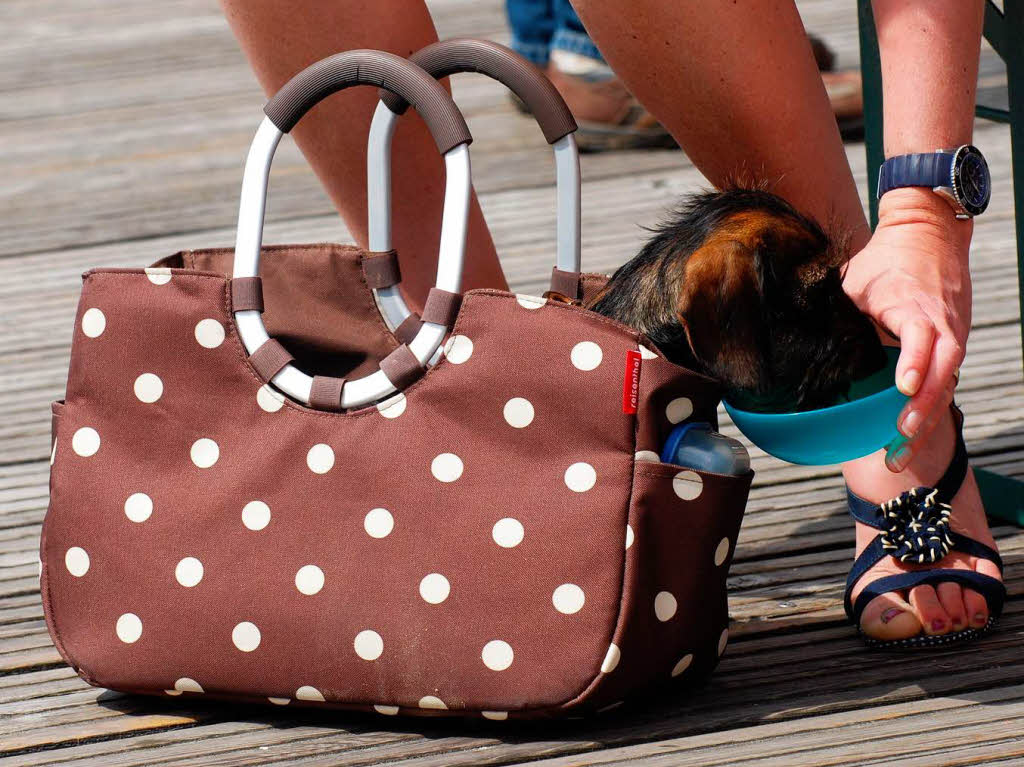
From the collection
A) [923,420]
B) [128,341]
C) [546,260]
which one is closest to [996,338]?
[546,260]

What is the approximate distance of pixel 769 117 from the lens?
1.64 metres

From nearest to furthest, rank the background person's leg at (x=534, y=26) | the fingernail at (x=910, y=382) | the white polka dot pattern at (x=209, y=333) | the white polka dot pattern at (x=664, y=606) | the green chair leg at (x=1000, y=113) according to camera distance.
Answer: the fingernail at (x=910, y=382) → the white polka dot pattern at (x=664, y=606) → the white polka dot pattern at (x=209, y=333) → the green chair leg at (x=1000, y=113) → the background person's leg at (x=534, y=26)

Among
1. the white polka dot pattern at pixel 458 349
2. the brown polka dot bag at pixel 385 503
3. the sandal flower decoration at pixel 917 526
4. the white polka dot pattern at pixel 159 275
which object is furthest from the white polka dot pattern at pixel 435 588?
the sandal flower decoration at pixel 917 526

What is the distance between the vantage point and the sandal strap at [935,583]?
1584 millimetres

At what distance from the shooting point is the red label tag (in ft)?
4.31

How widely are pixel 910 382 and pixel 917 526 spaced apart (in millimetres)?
434

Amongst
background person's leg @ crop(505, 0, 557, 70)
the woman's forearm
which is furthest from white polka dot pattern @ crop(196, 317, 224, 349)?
background person's leg @ crop(505, 0, 557, 70)

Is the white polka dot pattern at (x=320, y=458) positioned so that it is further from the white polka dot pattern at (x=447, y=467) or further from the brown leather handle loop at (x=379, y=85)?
the brown leather handle loop at (x=379, y=85)

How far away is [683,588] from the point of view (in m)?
1.37

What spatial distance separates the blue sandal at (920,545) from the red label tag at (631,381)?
1.55ft

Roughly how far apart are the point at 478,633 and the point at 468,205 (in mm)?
440

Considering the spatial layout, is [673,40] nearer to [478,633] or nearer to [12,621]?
[478,633]

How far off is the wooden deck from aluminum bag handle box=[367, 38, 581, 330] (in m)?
0.50

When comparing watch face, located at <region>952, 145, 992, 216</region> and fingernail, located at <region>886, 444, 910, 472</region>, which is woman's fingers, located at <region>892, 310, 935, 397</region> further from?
watch face, located at <region>952, 145, 992, 216</region>
